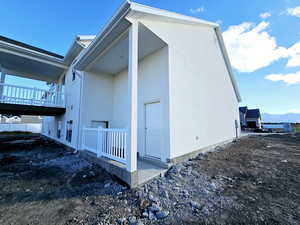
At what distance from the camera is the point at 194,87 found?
6020mm

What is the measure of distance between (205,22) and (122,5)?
587cm

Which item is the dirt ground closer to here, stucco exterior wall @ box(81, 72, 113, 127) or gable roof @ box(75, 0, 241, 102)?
stucco exterior wall @ box(81, 72, 113, 127)

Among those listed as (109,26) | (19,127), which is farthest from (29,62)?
(19,127)

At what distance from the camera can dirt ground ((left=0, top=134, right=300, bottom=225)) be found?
87.0 inches

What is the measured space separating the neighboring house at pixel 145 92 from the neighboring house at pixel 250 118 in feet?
74.6

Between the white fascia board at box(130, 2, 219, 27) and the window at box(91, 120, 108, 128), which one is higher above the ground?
the white fascia board at box(130, 2, 219, 27)

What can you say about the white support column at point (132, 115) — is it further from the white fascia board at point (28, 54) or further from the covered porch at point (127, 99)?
the white fascia board at point (28, 54)

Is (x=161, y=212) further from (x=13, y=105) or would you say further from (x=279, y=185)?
(x=13, y=105)

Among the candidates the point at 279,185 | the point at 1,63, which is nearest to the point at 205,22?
the point at 279,185

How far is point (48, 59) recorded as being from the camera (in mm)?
8469

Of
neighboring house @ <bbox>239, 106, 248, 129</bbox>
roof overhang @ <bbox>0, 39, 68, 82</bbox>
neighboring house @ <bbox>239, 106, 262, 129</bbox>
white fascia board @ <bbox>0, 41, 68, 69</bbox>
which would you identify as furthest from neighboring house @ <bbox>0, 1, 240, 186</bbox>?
neighboring house @ <bbox>239, 106, 262, 129</bbox>

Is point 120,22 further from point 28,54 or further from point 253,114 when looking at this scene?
point 253,114

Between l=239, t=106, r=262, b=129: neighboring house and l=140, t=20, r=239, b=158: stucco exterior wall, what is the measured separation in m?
22.2

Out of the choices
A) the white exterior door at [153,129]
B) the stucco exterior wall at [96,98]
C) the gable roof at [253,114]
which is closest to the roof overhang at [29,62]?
the stucco exterior wall at [96,98]
